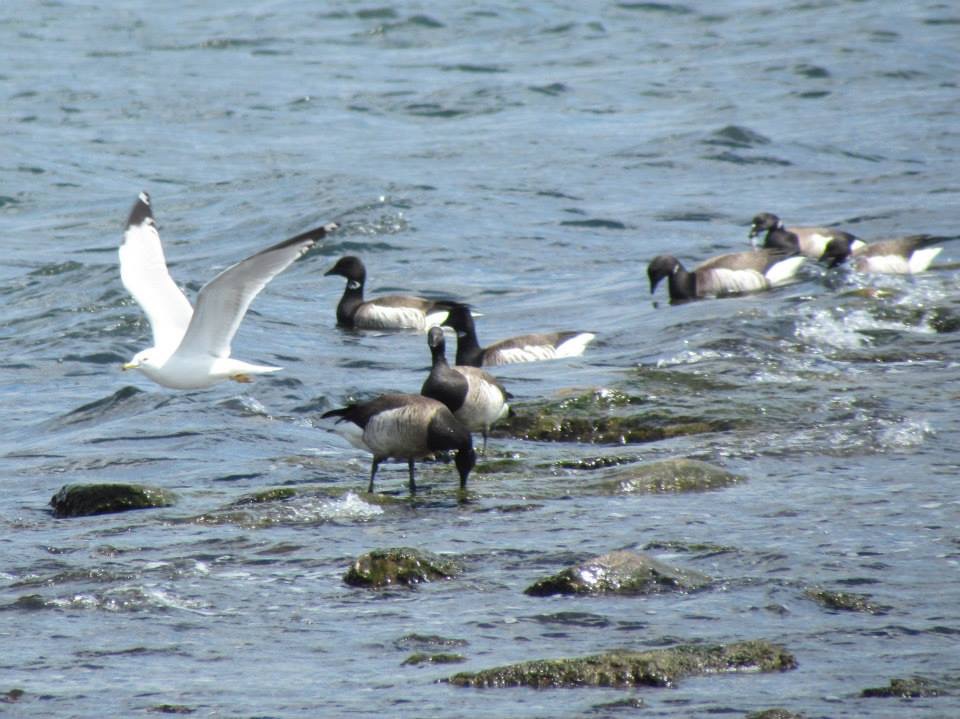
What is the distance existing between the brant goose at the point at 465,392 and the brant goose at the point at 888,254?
7352 millimetres

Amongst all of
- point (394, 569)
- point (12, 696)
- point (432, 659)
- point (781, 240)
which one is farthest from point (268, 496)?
point (781, 240)

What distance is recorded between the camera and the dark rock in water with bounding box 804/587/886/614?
6.71 m

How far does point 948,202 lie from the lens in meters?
21.0

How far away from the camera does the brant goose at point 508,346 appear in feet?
45.5

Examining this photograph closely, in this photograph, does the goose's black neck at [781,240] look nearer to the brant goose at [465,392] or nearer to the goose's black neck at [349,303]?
the goose's black neck at [349,303]

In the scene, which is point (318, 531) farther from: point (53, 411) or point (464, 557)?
point (53, 411)

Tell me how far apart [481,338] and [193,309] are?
17.4 feet

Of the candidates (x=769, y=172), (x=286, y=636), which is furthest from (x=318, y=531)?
(x=769, y=172)

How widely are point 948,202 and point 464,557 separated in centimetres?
1489

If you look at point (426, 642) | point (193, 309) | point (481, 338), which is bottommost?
point (481, 338)

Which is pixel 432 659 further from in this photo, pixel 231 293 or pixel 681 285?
pixel 681 285

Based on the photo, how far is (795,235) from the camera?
1848cm

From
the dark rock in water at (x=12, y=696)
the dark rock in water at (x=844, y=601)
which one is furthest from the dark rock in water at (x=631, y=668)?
the dark rock in water at (x=12, y=696)

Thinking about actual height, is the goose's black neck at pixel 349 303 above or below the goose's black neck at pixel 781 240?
below
